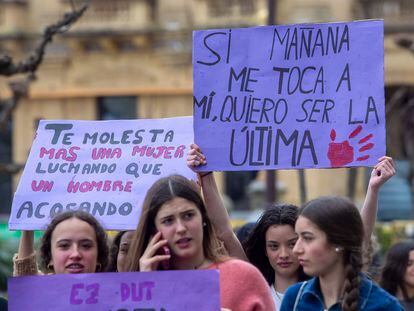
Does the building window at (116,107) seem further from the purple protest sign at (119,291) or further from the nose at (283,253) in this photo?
the purple protest sign at (119,291)

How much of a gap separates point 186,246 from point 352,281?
0.65 metres

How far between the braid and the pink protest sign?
1495 millimetres

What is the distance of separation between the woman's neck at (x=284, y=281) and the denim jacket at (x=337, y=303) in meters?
1.05

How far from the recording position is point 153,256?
15.9ft

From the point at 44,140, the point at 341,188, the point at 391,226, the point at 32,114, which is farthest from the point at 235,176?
the point at 44,140

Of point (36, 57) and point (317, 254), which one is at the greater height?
point (36, 57)

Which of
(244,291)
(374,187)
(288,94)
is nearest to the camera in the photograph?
(244,291)

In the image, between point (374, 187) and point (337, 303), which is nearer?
point (337, 303)

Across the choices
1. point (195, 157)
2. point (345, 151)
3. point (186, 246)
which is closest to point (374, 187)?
point (345, 151)

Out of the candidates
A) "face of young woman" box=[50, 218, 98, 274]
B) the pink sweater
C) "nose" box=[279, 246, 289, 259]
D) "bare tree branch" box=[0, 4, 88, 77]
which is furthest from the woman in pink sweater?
"bare tree branch" box=[0, 4, 88, 77]

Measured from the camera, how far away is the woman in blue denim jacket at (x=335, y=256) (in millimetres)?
4539

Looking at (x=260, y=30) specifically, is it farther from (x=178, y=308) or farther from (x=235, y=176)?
(x=235, y=176)

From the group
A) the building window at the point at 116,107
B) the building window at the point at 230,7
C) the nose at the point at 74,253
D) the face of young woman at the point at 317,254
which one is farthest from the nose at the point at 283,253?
the building window at the point at 116,107

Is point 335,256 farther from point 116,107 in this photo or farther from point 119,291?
point 116,107
